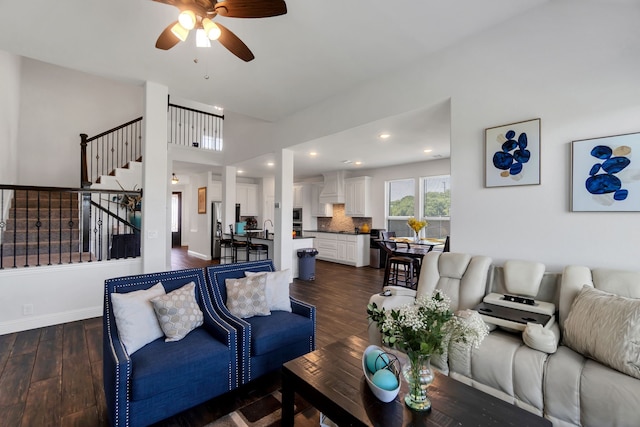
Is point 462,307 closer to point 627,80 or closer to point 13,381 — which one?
point 627,80

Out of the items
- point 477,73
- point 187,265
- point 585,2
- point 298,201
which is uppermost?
point 585,2

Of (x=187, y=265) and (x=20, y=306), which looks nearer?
(x=20, y=306)

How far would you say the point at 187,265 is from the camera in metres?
7.37

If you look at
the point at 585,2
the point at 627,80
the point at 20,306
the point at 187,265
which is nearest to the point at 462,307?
Result: the point at 627,80

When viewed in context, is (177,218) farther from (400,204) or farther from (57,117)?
(400,204)

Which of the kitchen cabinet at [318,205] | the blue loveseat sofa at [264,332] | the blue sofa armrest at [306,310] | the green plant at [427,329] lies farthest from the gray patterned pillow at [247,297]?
the kitchen cabinet at [318,205]

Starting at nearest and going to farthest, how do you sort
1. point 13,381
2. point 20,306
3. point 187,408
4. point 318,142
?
point 187,408 < point 13,381 < point 20,306 < point 318,142

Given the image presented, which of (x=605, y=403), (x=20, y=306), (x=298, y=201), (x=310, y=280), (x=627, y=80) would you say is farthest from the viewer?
(x=298, y=201)

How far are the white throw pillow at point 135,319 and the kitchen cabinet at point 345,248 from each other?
5624 millimetres

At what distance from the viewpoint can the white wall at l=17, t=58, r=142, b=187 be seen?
5.82 meters

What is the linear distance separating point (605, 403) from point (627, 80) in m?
2.22

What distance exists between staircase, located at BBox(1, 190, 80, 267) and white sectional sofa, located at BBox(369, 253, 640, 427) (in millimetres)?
4390

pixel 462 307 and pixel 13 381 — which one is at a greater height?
pixel 462 307

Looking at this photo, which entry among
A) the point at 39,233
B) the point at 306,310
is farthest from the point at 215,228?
the point at 306,310
